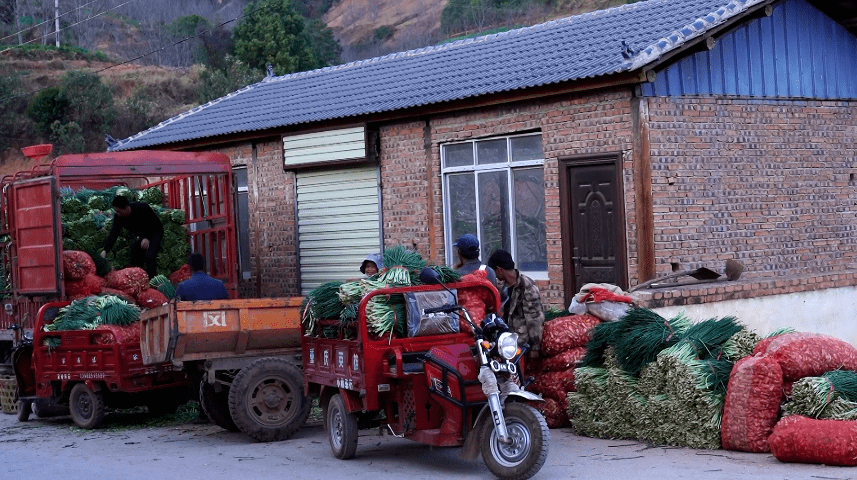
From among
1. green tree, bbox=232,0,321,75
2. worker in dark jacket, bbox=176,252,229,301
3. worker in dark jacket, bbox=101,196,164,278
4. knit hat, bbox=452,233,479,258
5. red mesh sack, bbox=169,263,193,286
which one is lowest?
worker in dark jacket, bbox=176,252,229,301

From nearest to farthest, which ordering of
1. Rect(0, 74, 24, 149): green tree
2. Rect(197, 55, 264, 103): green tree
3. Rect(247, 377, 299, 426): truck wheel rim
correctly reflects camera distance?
Rect(247, 377, 299, 426): truck wheel rim
Rect(197, 55, 264, 103): green tree
Rect(0, 74, 24, 149): green tree

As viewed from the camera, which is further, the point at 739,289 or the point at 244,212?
the point at 244,212

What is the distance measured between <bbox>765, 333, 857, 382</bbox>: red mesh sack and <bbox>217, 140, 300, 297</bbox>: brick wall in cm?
1129

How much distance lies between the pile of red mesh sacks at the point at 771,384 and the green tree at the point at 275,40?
3809 centimetres

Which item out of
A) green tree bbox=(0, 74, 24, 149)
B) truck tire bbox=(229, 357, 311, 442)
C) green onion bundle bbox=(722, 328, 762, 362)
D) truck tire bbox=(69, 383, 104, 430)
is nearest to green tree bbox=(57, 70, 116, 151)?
green tree bbox=(0, 74, 24, 149)

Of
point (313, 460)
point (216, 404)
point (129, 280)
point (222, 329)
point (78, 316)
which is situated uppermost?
point (129, 280)

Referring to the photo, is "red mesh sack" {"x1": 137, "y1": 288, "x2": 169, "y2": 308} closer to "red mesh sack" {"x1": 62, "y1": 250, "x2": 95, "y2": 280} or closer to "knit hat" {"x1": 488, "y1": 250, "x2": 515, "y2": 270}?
"red mesh sack" {"x1": 62, "y1": 250, "x2": 95, "y2": 280}

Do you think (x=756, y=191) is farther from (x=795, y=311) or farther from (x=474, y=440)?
(x=474, y=440)

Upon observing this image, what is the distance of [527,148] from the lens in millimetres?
14141

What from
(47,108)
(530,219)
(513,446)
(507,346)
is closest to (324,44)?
(47,108)

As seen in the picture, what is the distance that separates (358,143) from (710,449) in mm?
9090

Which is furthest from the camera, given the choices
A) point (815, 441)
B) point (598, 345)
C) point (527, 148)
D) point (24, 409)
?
point (527, 148)

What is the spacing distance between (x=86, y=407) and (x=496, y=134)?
20.1ft

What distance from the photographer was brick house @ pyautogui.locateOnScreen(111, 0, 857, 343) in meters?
12.7
